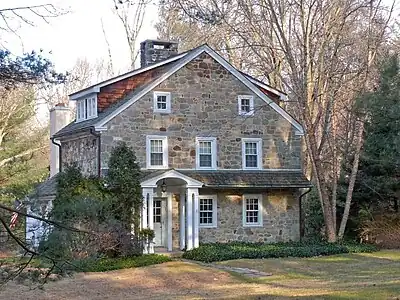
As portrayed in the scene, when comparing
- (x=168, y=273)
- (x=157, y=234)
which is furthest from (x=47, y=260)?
(x=157, y=234)

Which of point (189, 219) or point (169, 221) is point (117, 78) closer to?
point (169, 221)

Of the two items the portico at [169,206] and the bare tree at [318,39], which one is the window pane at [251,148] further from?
the portico at [169,206]

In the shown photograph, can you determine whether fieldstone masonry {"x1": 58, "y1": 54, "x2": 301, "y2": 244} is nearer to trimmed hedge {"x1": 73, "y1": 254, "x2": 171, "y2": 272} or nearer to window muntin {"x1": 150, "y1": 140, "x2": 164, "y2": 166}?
window muntin {"x1": 150, "y1": 140, "x2": 164, "y2": 166}

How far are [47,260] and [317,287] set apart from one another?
941 centimetres

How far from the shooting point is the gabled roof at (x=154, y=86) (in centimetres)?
2553

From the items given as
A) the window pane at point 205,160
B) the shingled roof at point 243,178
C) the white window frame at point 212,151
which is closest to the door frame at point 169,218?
the shingled roof at point 243,178

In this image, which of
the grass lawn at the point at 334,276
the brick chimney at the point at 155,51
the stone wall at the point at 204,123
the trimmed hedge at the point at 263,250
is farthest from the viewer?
the brick chimney at the point at 155,51

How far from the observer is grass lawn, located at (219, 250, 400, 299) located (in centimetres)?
1553

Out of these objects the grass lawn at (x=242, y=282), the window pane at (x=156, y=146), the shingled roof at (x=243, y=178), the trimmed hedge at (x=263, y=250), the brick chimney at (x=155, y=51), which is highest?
the brick chimney at (x=155, y=51)

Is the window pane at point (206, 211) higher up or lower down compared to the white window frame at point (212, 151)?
lower down

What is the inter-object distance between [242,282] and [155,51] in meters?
12.9

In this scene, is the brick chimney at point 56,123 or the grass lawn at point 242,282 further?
the brick chimney at point 56,123

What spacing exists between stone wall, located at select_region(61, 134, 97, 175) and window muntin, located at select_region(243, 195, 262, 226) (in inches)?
232

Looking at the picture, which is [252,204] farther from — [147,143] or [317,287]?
[317,287]
